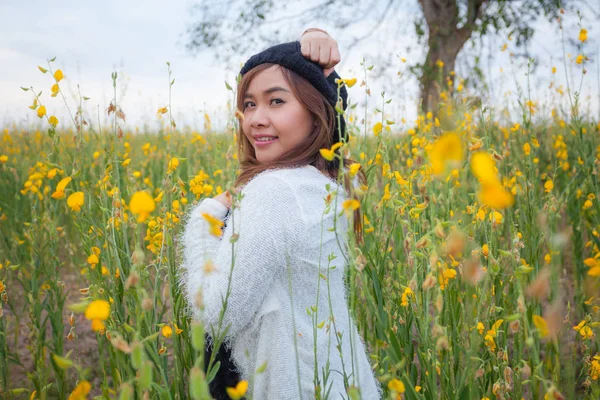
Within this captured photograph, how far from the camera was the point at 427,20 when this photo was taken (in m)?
7.61

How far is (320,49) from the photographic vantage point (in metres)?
1.49

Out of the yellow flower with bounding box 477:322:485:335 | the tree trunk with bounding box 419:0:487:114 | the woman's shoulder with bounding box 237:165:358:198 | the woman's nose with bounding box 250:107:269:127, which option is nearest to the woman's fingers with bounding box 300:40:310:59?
the woman's nose with bounding box 250:107:269:127

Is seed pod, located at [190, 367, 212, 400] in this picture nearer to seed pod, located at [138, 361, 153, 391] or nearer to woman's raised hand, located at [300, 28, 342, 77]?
seed pod, located at [138, 361, 153, 391]

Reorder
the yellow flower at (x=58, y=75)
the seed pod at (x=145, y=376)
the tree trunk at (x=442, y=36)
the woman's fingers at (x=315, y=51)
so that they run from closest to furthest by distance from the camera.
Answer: the seed pod at (x=145, y=376) → the yellow flower at (x=58, y=75) → the woman's fingers at (x=315, y=51) → the tree trunk at (x=442, y=36)

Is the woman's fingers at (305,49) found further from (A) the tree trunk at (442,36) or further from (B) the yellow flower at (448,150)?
(A) the tree trunk at (442,36)

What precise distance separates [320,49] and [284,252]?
662 millimetres

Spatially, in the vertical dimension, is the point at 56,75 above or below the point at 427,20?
below

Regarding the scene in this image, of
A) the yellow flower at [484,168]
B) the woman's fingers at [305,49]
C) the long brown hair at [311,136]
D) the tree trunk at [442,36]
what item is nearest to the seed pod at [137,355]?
the yellow flower at [484,168]

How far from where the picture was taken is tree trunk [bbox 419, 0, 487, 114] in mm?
7301

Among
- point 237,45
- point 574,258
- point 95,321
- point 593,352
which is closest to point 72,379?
point 95,321

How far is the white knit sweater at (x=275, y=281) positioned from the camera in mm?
1138

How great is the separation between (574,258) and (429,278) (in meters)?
2.28

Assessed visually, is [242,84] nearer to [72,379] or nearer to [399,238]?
[399,238]

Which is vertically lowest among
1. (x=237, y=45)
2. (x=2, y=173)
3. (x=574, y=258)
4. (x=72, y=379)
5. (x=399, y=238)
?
(x=72, y=379)
